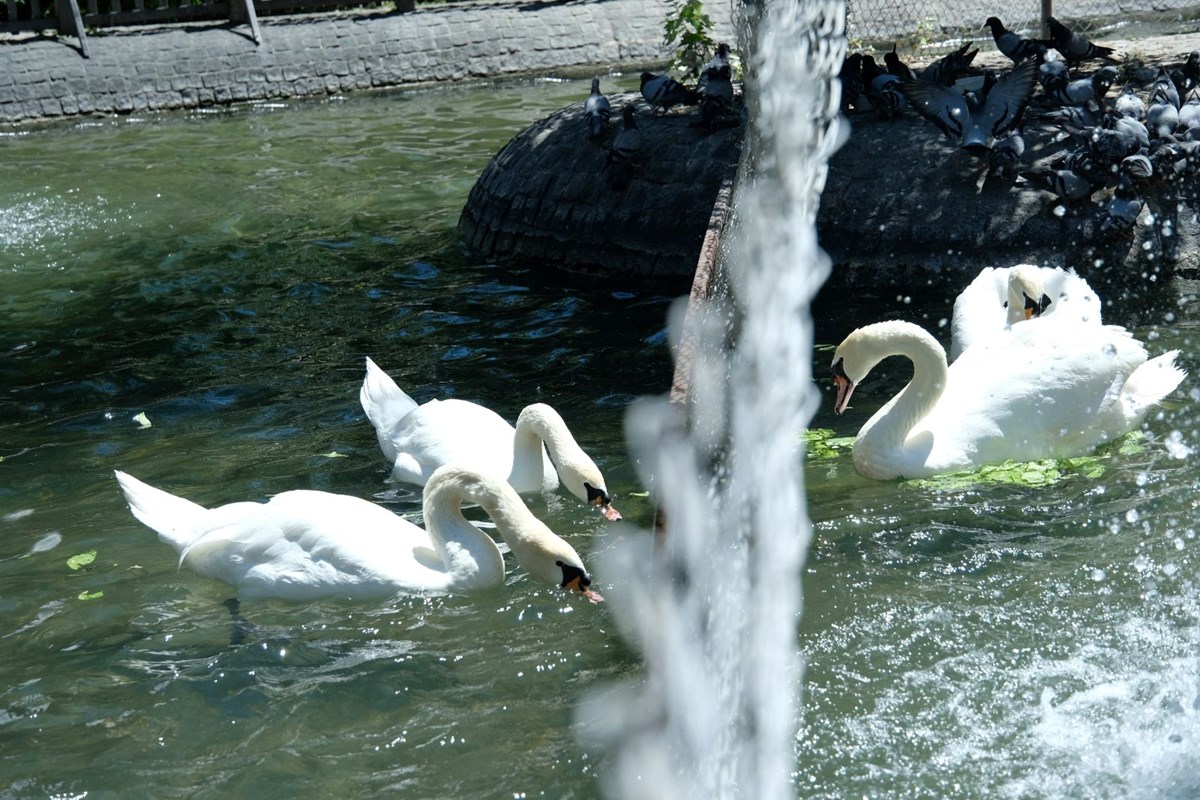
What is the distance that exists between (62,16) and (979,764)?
58.0ft

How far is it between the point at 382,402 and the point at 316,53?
13026 millimetres

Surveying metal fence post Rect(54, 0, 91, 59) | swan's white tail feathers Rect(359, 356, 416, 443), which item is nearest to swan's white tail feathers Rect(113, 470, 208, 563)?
swan's white tail feathers Rect(359, 356, 416, 443)

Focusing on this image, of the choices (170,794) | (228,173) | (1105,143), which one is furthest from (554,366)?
(228,173)

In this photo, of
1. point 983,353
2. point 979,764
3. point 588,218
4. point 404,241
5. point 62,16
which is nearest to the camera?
point 979,764

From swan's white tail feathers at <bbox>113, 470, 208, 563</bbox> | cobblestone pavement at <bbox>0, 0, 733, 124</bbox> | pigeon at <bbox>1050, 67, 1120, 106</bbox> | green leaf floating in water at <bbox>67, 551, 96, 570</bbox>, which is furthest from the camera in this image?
cobblestone pavement at <bbox>0, 0, 733, 124</bbox>

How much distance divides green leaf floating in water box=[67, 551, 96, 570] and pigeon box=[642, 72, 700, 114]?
5700mm

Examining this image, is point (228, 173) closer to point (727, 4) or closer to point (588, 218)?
point (588, 218)

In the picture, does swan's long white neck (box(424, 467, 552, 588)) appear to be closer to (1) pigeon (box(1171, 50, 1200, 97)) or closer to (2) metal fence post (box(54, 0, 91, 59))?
(1) pigeon (box(1171, 50, 1200, 97))

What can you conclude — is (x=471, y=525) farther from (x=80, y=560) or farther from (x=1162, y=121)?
(x=1162, y=121)

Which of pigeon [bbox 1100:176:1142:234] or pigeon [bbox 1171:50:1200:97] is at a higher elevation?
pigeon [bbox 1171:50:1200:97]

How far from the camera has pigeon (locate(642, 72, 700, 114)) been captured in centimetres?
1010

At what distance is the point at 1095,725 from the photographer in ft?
13.7

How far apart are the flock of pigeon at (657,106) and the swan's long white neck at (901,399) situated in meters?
4.00

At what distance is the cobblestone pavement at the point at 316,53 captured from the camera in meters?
17.8
